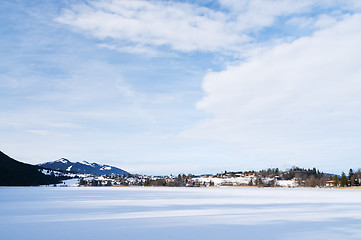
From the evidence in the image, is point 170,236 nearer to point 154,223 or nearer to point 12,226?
point 154,223

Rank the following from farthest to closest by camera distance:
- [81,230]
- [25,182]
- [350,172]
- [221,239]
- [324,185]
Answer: [25,182] → [324,185] → [350,172] → [81,230] → [221,239]

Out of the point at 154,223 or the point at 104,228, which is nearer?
the point at 104,228

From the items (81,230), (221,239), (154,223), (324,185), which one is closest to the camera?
(221,239)

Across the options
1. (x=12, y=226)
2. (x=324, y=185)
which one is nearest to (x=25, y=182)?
(x=324, y=185)

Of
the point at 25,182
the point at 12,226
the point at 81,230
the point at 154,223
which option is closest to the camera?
the point at 81,230

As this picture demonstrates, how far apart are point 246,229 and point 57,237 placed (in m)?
8.73

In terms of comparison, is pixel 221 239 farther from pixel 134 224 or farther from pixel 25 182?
pixel 25 182

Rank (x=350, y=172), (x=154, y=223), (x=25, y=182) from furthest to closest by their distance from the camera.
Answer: (x=25, y=182) → (x=350, y=172) → (x=154, y=223)

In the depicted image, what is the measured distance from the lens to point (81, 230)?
14.5 m

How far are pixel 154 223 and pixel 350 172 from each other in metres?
156

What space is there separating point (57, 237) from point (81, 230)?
6.06 ft

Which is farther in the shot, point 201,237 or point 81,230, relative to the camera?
point 81,230

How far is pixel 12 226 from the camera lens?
1577cm

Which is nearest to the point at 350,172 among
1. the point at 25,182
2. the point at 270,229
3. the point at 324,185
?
the point at 324,185
